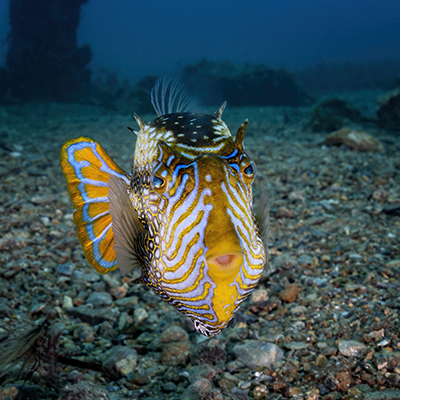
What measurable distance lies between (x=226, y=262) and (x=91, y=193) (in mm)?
892

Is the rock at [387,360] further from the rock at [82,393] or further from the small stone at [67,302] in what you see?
the small stone at [67,302]

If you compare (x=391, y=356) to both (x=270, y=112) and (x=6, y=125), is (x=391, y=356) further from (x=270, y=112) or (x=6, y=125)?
(x=270, y=112)

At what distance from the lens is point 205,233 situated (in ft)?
2.69

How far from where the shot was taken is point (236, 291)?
896mm

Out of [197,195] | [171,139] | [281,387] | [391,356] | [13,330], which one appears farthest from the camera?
[13,330]

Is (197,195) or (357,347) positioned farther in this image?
(357,347)

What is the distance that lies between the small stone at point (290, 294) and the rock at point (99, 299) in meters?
1.54

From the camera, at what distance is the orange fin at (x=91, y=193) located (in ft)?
4.67

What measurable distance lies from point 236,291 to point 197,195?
0.89ft

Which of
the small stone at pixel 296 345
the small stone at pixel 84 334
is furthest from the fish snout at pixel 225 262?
the small stone at pixel 84 334

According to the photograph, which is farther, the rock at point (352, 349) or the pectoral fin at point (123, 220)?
the rock at point (352, 349)

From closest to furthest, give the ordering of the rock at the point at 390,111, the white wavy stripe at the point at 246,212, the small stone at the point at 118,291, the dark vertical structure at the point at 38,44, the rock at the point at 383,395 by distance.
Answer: the white wavy stripe at the point at 246,212 < the rock at the point at 383,395 < the small stone at the point at 118,291 < the dark vertical structure at the point at 38,44 < the rock at the point at 390,111

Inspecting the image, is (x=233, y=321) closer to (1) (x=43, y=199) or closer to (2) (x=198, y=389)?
(2) (x=198, y=389)
